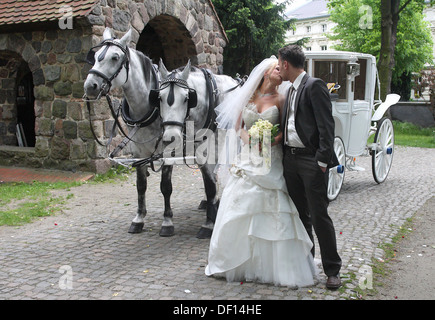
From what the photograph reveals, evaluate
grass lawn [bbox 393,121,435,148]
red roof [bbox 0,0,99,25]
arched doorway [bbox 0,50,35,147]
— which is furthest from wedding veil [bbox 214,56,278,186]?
grass lawn [bbox 393,121,435,148]

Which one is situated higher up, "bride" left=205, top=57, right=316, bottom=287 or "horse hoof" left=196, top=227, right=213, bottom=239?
"bride" left=205, top=57, right=316, bottom=287

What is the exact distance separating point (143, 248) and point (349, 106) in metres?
4.55

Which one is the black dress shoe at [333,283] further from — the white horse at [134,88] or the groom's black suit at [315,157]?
the white horse at [134,88]

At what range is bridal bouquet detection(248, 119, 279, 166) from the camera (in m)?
4.14

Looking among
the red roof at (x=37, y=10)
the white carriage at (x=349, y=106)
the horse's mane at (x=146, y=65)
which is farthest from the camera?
the red roof at (x=37, y=10)

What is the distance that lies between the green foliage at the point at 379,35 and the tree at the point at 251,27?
11.6 meters

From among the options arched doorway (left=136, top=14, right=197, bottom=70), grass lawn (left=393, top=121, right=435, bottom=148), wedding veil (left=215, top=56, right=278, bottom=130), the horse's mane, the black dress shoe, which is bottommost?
the black dress shoe

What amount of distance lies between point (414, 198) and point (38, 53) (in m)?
8.27

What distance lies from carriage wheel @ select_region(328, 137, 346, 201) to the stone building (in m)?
4.76

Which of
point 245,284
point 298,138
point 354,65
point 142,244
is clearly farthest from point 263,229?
point 354,65

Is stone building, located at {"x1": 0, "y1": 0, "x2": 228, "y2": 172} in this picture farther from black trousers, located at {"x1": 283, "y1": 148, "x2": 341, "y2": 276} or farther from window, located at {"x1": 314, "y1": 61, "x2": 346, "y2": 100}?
black trousers, located at {"x1": 283, "y1": 148, "x2": 341, "y2": 276}

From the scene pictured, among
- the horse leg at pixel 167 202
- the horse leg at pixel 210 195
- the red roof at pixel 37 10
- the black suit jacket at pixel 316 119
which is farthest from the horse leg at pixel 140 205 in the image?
the red roof at pixel 37 10

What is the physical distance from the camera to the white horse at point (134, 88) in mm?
5145

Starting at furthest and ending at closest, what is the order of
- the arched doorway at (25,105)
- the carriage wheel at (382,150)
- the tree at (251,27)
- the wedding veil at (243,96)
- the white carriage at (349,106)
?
the tree at (251,27) → the arched doorway at (25,105) → the carriage wheel at (382,150) → the white carriage at (349,106) → the wedding veil at (243,96)
